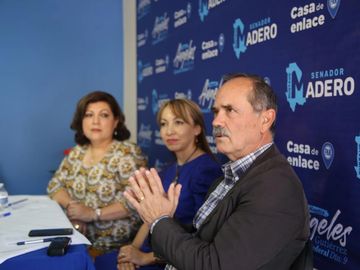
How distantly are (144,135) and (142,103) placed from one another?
0.34 metres

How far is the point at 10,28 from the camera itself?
3.73 meters

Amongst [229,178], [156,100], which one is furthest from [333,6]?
[156,100]

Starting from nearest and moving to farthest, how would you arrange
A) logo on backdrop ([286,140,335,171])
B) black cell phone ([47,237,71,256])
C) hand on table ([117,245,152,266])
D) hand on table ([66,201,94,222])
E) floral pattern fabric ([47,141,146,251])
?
black cell phone ([47,237,71,256]) → logo on backdrop ([286,140,335,171]) → hand on table ([117,245,152,266]) → hand on table ([66,201,94,222]) → floral pattern fabric ([47,141,146,251])

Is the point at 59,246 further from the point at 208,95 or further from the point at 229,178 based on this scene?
the point at 208,95

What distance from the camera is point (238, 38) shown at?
2281 mm

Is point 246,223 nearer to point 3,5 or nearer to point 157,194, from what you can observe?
point 157,194

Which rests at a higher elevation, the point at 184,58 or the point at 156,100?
the point at 184,58

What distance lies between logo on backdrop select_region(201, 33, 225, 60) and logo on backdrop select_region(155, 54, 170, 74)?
672mm

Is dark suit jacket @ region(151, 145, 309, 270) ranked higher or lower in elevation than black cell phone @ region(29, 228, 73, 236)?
higher

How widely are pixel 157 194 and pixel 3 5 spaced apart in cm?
327

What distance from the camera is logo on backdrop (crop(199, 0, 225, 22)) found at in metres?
Result: 2.54

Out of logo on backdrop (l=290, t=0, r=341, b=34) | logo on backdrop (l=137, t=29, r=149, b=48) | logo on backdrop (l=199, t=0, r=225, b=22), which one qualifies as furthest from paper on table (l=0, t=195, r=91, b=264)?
logo on backdrop (l=137, t=29, r=149, b=48)

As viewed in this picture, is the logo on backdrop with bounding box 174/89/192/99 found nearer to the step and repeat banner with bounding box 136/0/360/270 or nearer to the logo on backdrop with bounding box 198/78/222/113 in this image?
the logo on backdrop with bounding box 198/78/222/113

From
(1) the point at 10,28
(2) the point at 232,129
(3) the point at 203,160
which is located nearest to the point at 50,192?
Answer: (3) the point at 203,160
